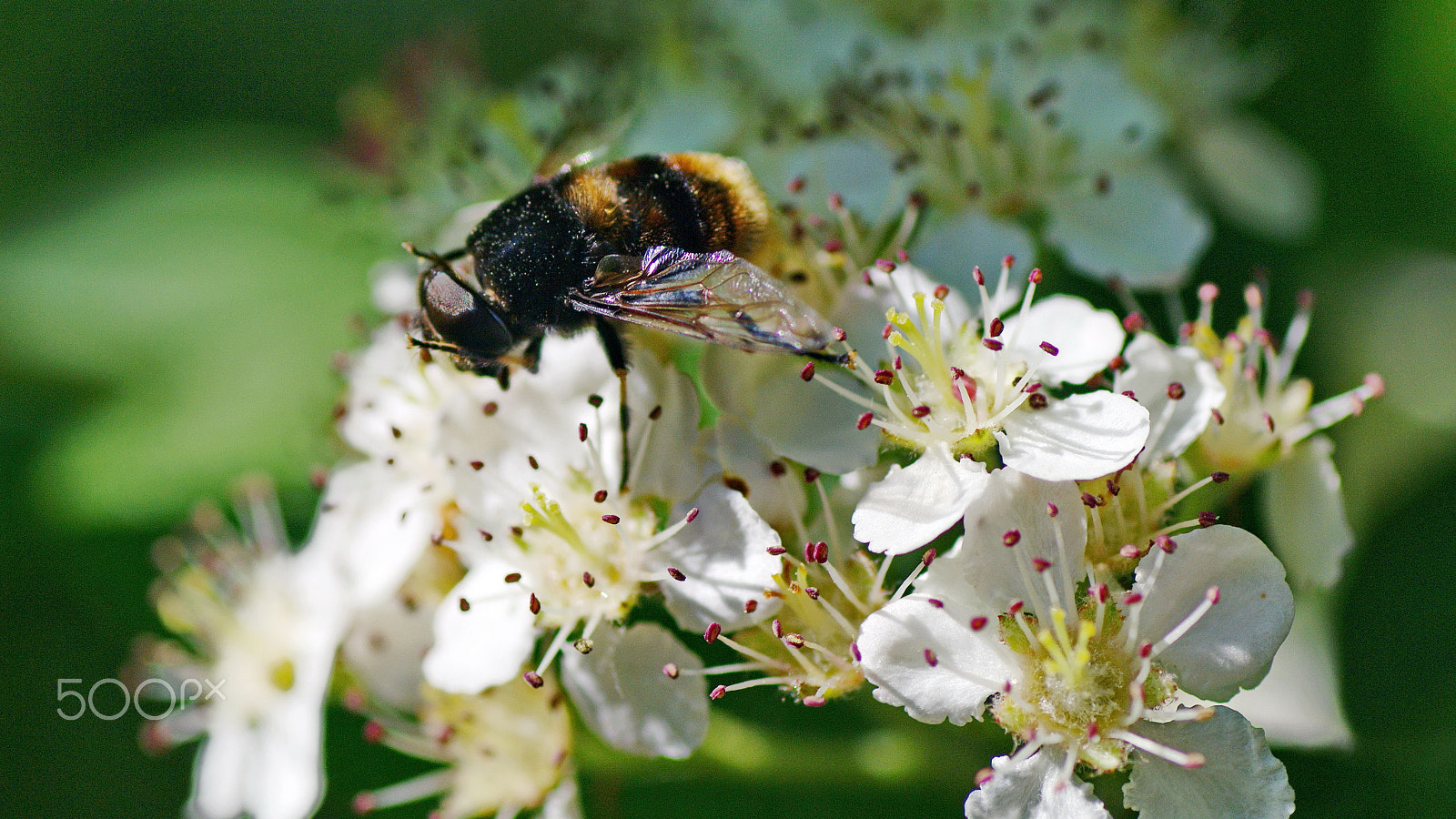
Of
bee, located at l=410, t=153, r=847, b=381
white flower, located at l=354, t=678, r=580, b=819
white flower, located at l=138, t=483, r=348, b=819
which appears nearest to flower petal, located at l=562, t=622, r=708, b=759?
white flower, located at l=354, t=678, r=580, b=819

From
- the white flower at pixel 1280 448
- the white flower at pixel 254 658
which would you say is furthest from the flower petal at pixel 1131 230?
the white flower at pixel 254 658

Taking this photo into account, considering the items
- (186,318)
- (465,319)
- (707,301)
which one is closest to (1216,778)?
(707,301)

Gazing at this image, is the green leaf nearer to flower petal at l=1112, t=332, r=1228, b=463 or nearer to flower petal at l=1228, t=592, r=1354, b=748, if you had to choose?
flower petal at l=1112, t=332, r=1228, b=463

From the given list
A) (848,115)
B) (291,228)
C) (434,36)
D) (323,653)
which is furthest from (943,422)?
(434,36)

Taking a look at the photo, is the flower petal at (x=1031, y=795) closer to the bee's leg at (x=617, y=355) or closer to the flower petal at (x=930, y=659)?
the flower petal at (x=930, y=659)

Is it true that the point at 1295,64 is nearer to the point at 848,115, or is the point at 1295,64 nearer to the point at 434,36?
the point at 848,115

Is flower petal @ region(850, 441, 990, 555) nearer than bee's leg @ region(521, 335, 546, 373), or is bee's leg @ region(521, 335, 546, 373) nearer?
flower petal @ region(850, 441, 990, 555)
